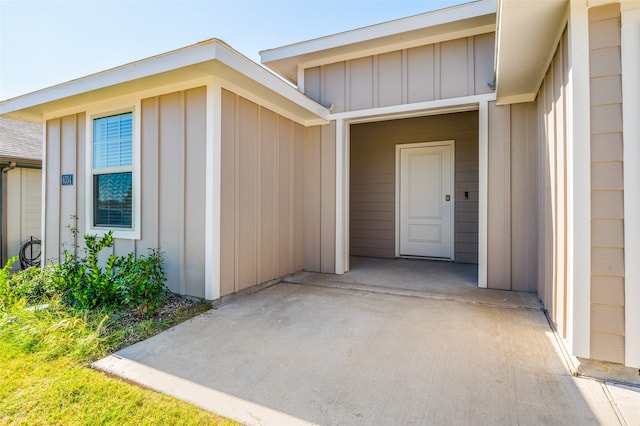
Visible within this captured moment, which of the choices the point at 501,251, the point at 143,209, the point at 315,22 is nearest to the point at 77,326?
the point at 143,209

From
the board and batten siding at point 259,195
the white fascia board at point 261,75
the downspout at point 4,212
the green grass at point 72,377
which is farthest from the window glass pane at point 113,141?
the downspout at point 4,212

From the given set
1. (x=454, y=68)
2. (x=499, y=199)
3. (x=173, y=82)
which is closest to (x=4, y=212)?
(x=173, y=82)

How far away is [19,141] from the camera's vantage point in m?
6.89

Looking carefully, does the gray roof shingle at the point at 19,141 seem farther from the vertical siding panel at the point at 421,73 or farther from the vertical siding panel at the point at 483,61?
the vertical siding panel at the point at 483,61

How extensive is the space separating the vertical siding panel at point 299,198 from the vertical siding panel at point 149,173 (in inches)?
69.9

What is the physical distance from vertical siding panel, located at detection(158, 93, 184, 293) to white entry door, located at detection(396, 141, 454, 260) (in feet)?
13.0

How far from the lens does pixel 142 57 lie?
3123mm

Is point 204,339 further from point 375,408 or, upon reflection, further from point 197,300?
point 375,408

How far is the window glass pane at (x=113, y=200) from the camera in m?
3.86

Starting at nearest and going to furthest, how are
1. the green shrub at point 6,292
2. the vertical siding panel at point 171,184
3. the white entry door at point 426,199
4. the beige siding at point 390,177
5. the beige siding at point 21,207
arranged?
the green shrub at point 6,292, the vertical siding panel at point 171,184, the beige siding at point 390,177, the white entry door at point 426,199, the beige siding at point 21,207

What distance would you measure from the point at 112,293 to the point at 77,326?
1.70 ft

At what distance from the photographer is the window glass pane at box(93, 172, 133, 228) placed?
152 inches

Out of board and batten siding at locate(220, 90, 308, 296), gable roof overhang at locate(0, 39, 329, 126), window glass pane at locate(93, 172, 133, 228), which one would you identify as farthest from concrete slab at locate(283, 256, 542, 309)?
gable roof overhang at locate(0, 39, 329, 126)

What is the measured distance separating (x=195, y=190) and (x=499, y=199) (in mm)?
3463
